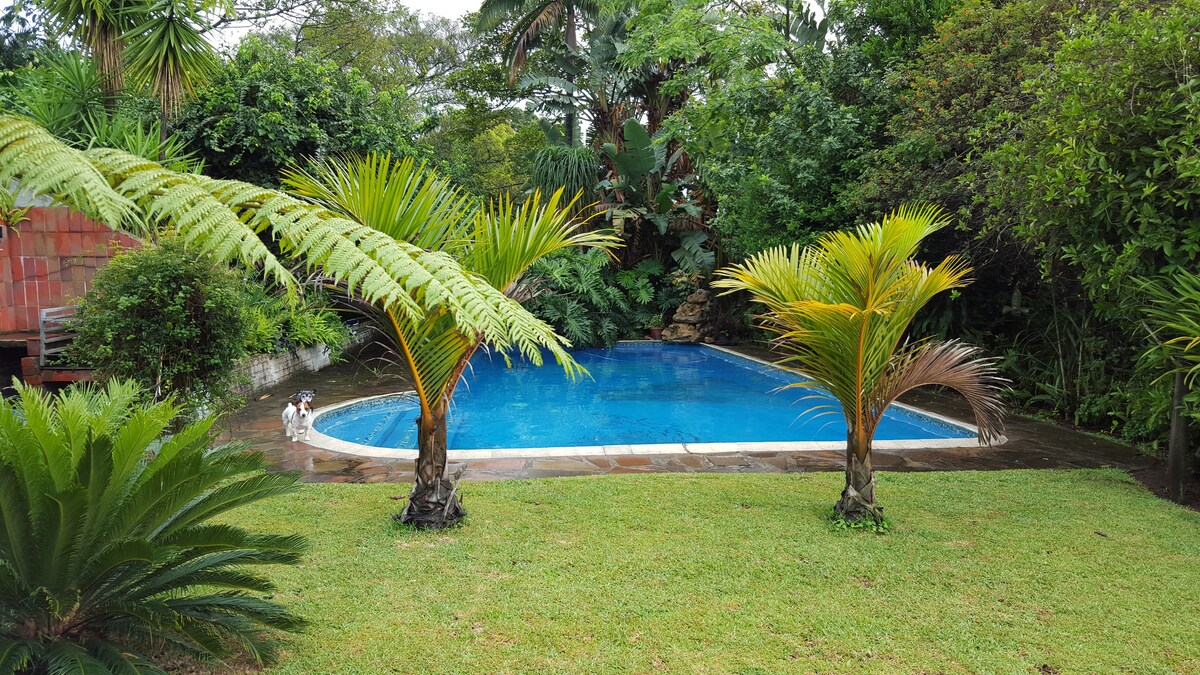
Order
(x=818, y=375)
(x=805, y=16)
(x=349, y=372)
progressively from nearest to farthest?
(x=818, y=375)
(x=349, y=372)
(x=805, y=16)

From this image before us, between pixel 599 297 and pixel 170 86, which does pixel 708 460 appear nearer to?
pixel 170 86

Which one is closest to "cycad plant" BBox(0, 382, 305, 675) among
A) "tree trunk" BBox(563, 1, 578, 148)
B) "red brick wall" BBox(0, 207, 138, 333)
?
"red brick wall" BBox(0, 207, 138, 333)

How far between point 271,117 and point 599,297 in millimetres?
7978

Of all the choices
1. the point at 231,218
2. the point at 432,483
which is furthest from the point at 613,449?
the point at 231,218

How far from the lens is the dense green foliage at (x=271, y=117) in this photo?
1194 cm

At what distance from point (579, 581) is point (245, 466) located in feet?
5.67

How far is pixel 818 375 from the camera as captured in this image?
4.71 m

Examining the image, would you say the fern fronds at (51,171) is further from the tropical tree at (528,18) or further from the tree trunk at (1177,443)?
the tropical tree at (528,18)

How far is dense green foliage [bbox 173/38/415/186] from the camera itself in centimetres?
1194

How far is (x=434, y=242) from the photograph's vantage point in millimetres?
4262

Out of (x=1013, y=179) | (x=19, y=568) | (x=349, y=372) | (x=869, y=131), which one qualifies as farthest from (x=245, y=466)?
(x=869, y=131)

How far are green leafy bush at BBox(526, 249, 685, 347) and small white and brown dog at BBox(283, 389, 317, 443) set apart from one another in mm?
8599

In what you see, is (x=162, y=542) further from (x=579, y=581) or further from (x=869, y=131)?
(x=869, y=131)

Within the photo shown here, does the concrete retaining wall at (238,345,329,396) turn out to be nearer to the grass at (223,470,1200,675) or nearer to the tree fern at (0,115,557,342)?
the grass at (223,470,1200,675)
